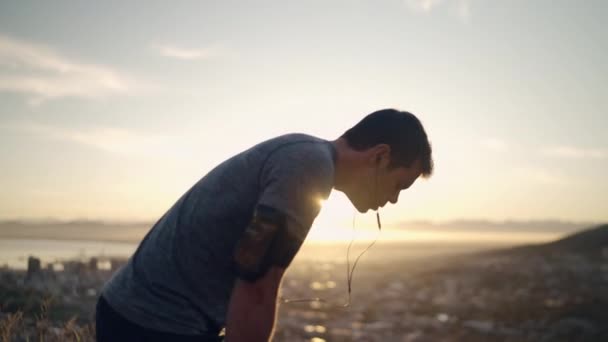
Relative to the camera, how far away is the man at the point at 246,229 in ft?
5.73

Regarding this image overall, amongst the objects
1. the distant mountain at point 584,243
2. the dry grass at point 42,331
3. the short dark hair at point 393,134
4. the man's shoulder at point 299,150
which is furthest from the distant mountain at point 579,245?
the man's shoulder at point 299,150

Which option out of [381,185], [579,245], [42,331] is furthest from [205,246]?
[579,245]

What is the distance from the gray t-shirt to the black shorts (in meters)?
0.02

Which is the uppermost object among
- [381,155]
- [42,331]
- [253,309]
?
[381,155]

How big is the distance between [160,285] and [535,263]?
1703cm

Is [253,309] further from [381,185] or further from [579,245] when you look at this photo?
[579,245]

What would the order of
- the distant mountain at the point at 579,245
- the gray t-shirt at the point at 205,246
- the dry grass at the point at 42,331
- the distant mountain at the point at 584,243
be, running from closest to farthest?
the gray t-shirt at the point at 205,246 < the dry grass at the point at 42,331 < the distant mountain at the point at 579,245 < the distant mountain at the point at 584,243

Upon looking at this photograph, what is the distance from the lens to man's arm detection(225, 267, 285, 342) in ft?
5.73

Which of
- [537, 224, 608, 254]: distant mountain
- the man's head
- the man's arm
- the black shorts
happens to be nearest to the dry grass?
the black shorts

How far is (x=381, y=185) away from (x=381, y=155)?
12 centimetres

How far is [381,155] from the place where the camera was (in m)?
2.03

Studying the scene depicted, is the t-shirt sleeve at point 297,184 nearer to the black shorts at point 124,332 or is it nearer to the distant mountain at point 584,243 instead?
the black shorts at point 124,332

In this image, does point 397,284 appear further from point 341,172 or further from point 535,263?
point 341,172

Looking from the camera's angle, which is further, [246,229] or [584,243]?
[584,243]
